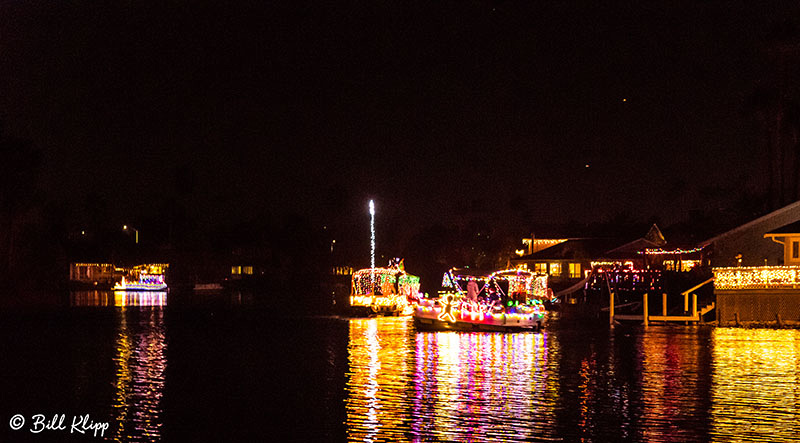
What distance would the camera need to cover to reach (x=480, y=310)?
47.0 meters

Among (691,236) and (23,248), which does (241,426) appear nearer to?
(691,236)

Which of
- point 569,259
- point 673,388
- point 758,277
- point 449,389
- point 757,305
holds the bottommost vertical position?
point 673,388

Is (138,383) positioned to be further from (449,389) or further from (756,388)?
(756,388)

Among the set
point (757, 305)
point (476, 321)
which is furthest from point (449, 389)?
point (757, 305)

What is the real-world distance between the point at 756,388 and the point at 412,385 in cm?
927

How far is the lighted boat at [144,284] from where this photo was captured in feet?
451

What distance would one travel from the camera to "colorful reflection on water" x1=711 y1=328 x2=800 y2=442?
65.7ft

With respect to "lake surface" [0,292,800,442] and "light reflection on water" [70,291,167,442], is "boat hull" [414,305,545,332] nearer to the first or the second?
"lake surface" [0,292,800,442]

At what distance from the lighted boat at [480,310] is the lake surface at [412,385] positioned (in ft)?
5.50

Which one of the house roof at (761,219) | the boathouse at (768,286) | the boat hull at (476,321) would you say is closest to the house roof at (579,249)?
the house roof at (761,219)

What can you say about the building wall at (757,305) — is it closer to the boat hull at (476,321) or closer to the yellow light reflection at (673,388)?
the yellow light reflection at (673,388)

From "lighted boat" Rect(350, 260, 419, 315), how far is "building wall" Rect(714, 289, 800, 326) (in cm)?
2173

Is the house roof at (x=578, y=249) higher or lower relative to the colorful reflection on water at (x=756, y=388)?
higher

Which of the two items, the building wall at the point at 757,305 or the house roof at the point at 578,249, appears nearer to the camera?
the building wall at the point at 757,305
